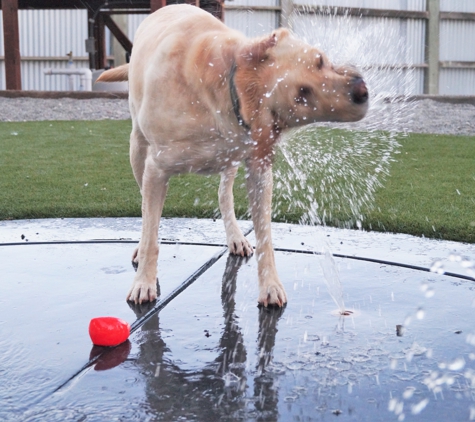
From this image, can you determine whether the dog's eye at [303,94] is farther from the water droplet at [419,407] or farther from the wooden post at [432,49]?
the wooden post at [432,49]

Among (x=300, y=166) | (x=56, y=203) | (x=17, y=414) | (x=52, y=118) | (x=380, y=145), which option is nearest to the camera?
(x=17, y=414)

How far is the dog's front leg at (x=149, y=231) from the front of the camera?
3.09 m

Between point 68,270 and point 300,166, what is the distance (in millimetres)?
3740

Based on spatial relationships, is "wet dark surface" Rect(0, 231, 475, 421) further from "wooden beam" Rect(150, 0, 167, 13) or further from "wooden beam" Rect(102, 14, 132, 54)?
"wooden beam" Rect(102, 14, 132, 54)

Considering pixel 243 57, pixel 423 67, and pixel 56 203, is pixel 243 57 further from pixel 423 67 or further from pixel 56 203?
pixel 423 67

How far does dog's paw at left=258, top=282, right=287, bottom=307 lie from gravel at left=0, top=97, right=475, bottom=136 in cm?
826

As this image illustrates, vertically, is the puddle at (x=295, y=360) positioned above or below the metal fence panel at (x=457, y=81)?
below

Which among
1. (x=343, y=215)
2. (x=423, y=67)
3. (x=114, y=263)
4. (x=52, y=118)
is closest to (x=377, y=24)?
(x=423, y=67)

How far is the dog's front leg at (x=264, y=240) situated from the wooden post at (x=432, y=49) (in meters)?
18.6

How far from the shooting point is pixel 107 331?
2.50 metres

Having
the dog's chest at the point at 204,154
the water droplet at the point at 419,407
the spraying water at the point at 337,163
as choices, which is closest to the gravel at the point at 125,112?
the spraying water at the point at 337,163

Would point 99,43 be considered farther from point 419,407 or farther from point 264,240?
point 419,407

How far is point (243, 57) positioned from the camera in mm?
2344

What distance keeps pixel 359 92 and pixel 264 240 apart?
1173 millimetres
